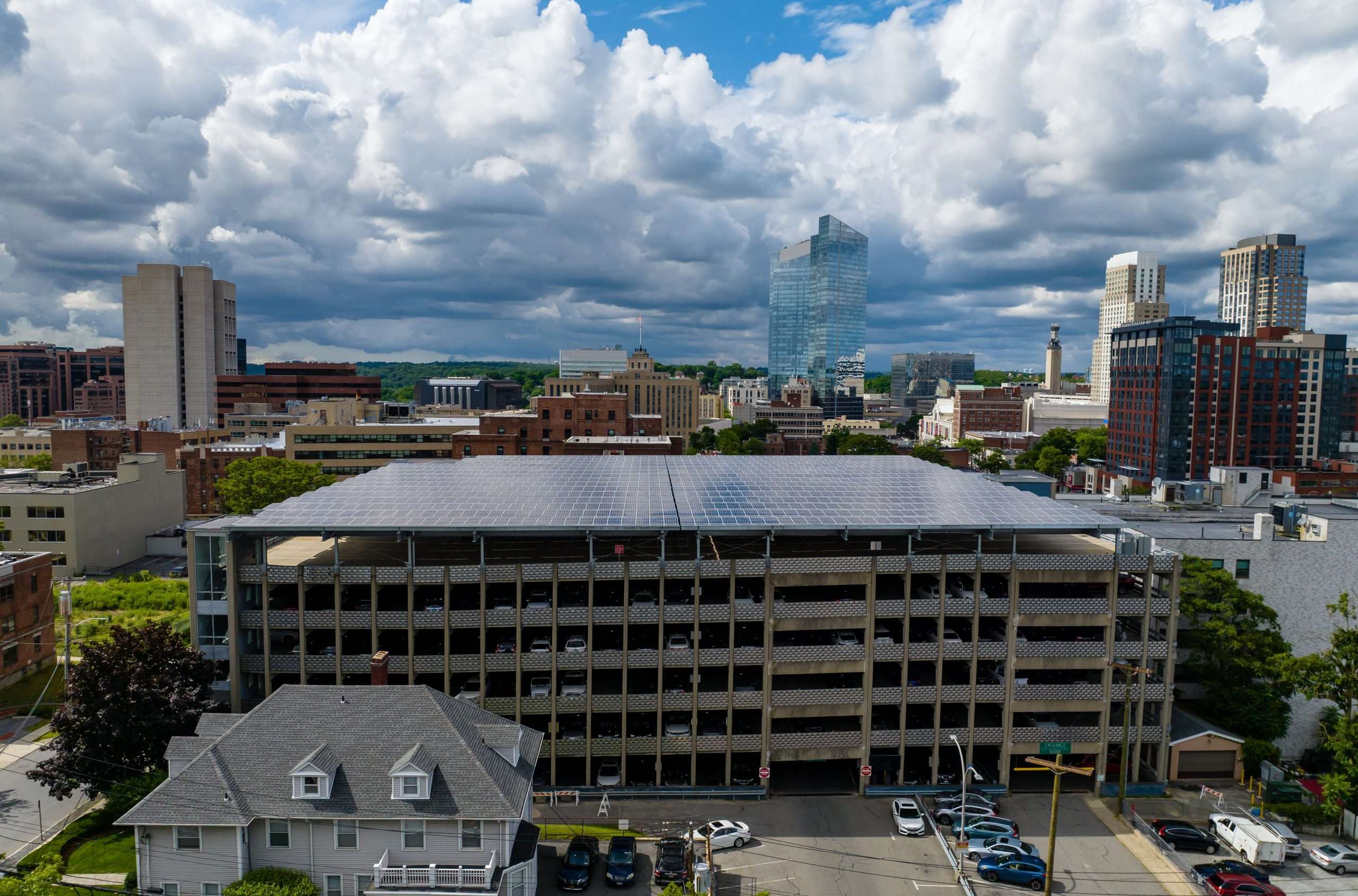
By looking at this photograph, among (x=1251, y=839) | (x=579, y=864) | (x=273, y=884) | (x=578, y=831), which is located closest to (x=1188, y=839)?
(x=1251, y=839)

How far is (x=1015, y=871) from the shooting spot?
44.5 metres

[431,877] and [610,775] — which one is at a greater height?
[431,877]

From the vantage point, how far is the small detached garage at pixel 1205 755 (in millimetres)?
56312

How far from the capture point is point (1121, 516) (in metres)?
78.0

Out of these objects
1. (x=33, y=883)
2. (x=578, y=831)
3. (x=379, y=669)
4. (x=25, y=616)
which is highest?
(x=379, y=669)

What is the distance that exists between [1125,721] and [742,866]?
2652 centimetres

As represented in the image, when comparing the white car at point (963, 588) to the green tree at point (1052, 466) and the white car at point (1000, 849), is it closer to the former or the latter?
the white car at point (1000, 849)

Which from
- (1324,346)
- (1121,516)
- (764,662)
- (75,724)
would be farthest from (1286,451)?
(75,724)

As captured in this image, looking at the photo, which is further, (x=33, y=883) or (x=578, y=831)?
(x=578, y=831)

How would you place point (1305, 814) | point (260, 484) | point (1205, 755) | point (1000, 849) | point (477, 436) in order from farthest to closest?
point (477, 436) → point (260, 484) → point (1205, 755) → point (1305, 814) → point (1000, 849)

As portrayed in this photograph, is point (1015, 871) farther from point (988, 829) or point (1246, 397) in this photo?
point (1246, 397)

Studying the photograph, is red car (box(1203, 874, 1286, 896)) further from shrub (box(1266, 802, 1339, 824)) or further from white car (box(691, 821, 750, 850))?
white car (box(691, 821, 750, 850))

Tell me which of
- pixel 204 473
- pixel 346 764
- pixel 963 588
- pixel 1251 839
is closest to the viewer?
pixel 346 764

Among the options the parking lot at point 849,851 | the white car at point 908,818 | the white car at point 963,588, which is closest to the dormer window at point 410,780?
the parking lot at point 849,851
